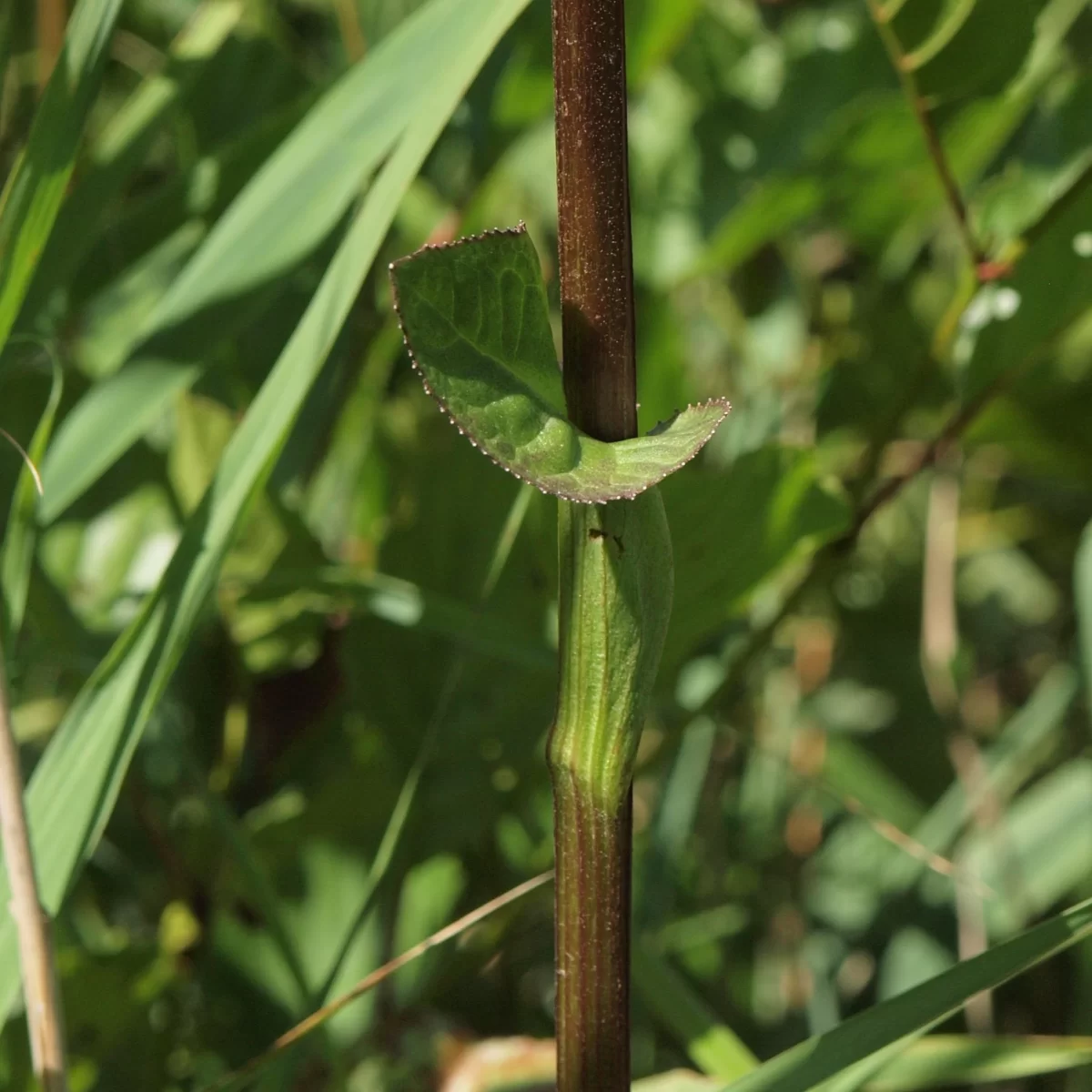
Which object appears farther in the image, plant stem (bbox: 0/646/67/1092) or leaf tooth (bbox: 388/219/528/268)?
plant stem (bbox: 0/646/67/1092)

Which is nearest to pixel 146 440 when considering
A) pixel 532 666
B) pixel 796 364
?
pixel 532 666

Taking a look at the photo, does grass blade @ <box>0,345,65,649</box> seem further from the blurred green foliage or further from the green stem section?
the green stem section

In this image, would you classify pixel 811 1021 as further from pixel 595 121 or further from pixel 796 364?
pixel 595 121

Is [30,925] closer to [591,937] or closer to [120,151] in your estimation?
[591,937]

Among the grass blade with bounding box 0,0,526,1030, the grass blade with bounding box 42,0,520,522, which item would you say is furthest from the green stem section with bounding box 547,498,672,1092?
the grass blade with bounding box 42,0,520,522

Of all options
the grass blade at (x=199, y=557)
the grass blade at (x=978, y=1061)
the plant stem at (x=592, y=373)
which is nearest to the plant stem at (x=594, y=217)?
the plant stem at (x=592, y=373)

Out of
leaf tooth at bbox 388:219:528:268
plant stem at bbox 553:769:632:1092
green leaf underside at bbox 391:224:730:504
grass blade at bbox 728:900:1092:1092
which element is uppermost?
leaf tooth at bbox 388:219:528:268
